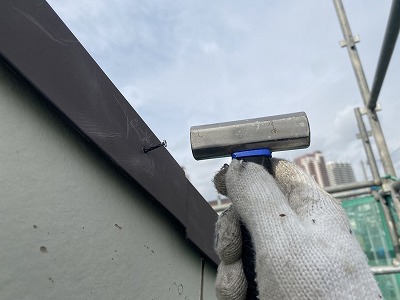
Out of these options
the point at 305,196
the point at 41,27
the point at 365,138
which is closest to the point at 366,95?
the point at 365,138

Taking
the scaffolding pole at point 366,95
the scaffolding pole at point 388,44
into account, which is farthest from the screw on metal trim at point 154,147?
the scaffolding pole at point 366,95

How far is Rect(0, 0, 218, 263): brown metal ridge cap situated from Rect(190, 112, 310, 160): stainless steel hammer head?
1.36ft

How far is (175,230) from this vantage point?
6.06 feet

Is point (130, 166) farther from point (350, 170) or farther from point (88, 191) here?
point (350, 170)

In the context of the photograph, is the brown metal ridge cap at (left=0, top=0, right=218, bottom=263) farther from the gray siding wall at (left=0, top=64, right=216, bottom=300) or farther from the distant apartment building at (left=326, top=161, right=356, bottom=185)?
the distant apartment building at (left=326, top=161, right=356, bottom=185)

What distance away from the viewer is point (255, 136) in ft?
3.41

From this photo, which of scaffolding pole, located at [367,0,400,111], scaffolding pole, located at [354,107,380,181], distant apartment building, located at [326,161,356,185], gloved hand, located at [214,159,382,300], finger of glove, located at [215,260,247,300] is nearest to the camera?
gloved hand, located at [214,159,382,300]

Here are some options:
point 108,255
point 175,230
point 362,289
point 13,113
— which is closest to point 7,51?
point 13,113

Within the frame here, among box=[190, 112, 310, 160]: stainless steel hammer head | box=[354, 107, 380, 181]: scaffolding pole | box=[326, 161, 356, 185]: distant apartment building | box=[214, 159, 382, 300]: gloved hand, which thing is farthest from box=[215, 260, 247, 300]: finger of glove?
box=[326, 161, 356, 185]: distant apartment building

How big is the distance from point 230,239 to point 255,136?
33 centimetres

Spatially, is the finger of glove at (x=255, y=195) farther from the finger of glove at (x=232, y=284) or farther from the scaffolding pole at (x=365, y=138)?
the scaffolding pole at (x=365, y=138)

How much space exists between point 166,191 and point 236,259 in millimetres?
722

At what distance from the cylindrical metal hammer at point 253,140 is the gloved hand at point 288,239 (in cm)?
4

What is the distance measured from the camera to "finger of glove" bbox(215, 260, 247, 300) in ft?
3.21
